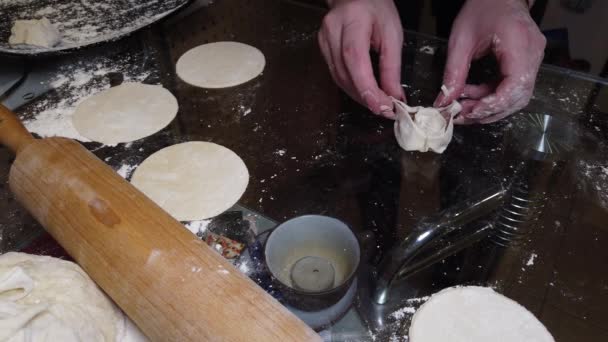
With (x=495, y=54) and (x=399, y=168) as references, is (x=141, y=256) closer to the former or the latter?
(x=399, y=168)

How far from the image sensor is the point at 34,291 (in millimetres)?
939

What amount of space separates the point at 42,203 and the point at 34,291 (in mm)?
232

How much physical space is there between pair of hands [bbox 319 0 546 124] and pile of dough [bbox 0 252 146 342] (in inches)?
39.9

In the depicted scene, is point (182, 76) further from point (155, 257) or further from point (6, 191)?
point (155, 257)

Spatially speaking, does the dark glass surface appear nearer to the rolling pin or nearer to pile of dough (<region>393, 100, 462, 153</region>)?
pile of dough (<region>393, 100, 462, 153</region>)

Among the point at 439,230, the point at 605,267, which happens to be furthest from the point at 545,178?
the point at 439,230

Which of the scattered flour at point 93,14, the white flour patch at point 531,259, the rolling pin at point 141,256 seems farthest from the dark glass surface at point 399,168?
the rolling pin at point 141,256

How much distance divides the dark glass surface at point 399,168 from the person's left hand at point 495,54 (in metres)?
0.14

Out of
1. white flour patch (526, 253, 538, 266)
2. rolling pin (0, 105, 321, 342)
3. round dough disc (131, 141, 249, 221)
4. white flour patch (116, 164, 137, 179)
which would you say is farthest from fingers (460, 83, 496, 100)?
white flour patch (116, 164, 137, 179)

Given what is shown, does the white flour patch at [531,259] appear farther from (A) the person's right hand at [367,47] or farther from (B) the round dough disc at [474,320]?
(A) the person's right hand at [367,47]

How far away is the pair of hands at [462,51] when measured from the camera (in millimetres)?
1352

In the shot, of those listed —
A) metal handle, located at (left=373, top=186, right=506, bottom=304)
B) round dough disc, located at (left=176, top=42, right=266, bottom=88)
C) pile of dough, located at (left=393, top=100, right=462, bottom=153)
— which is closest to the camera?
metal handle, located at (left=373, top=186, right=506, bottom=304)

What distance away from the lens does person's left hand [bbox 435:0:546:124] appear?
52.9 inches

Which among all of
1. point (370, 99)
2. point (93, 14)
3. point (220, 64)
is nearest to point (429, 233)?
point (370, 99)
